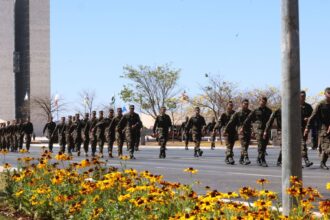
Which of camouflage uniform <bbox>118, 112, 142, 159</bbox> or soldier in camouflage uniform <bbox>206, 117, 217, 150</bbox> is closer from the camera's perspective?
camouflage uniform <bbox>118, 112, 142, 159</bbox>

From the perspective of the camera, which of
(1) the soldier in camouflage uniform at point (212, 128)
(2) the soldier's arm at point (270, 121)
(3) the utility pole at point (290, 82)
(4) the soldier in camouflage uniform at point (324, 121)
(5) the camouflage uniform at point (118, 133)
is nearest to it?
(3) the utility pole at point (290, 82)

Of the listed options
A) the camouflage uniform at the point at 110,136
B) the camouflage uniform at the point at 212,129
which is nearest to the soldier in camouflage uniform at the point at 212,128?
the camouflage uniform at the point at 212,129

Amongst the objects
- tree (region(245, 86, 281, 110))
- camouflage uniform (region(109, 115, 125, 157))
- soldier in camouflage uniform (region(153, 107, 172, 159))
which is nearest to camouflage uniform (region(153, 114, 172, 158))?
soldier in camouflage uniform (region(153, 107, 172, 159))

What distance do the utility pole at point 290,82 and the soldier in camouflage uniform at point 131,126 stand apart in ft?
63.8

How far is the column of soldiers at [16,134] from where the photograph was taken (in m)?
40.0

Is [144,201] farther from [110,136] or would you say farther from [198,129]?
[110,136]

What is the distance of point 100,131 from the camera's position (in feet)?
97.2

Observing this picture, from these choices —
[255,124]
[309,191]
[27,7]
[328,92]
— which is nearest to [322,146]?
[328,92]

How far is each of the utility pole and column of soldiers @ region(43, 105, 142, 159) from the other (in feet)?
55.3

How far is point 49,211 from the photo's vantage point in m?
8.23

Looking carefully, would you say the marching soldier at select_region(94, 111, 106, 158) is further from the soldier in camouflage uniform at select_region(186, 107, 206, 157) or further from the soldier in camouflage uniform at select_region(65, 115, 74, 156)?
the soldier in camouflage uniform at select_region(186, 107, 206, 157)

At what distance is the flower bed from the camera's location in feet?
19.1

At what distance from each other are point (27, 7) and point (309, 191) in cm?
14175

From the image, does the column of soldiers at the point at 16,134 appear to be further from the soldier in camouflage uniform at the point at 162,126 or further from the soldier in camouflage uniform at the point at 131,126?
the soldier in camouflage uniform at the point at 162,126
